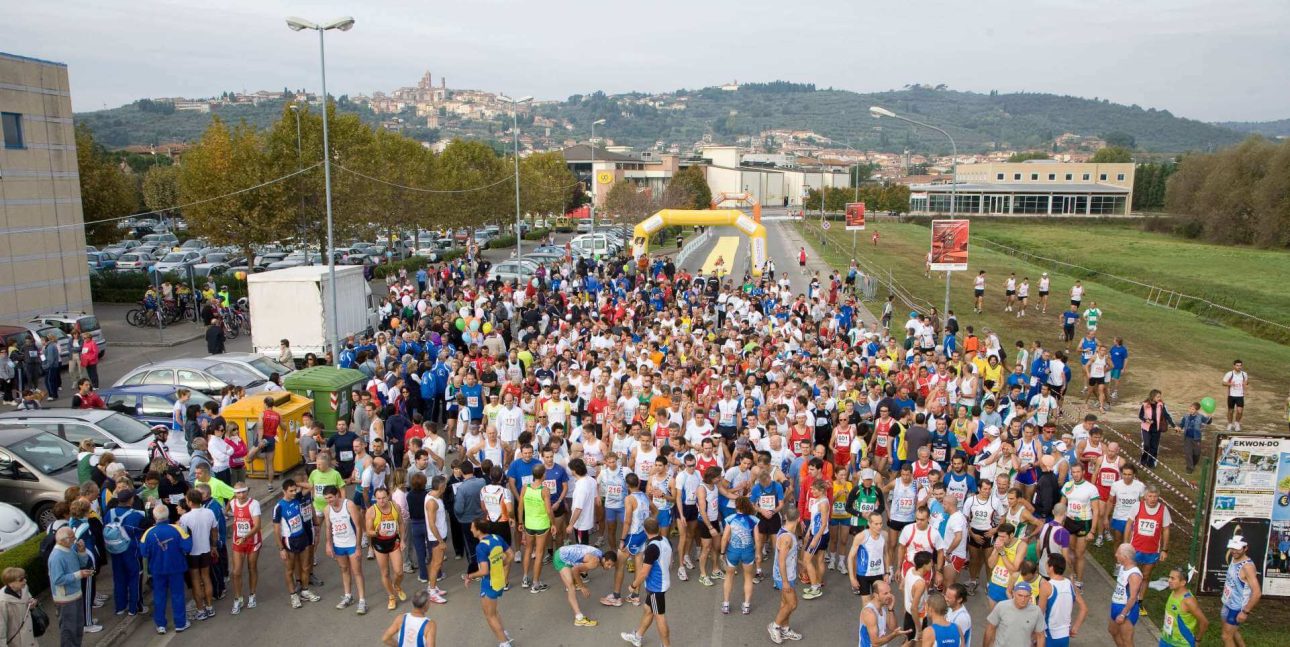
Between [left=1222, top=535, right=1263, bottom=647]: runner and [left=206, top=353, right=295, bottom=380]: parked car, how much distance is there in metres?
15.7

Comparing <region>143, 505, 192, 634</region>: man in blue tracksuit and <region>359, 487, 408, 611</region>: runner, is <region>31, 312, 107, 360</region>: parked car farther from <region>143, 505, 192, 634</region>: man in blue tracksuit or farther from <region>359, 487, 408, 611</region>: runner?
<region>359, 487, 408, 611</region>: runner

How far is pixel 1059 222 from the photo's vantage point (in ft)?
308

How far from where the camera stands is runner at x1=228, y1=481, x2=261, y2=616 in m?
9.23

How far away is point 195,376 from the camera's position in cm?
1623

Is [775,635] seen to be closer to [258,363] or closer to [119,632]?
[119,632]

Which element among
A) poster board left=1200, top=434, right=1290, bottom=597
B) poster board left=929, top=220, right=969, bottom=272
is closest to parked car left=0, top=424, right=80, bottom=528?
poster board left=1200, top=434, right=1290, bottom=597

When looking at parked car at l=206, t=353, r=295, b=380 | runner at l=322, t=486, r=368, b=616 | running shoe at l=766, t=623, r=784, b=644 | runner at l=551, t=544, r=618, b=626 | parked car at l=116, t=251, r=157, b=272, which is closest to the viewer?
running shoe at l=766, t=623, r=784, b=644

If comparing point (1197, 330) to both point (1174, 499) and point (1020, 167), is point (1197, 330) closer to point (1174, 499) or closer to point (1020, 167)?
point (1174, 499)

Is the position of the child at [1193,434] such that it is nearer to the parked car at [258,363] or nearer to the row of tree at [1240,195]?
the parked car at [258,363]

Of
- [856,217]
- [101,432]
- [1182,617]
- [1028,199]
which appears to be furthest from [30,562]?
[1028,199]

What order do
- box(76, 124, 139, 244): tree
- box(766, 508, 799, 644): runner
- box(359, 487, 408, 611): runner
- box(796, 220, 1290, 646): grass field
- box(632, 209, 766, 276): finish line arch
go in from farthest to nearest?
box(632, 209, 766, 276): finish line arch, box(76, 124, 139, 244): tree, box(796, 220, 1290, 646): grass field, box(359, 487, 408, 611): runner, box(766, 508, 799, 644): runner

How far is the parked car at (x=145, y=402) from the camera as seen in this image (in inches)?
604

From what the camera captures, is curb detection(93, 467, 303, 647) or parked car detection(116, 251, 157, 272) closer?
curb detection(93, 467, 303, 647)

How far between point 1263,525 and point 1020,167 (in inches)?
4547
